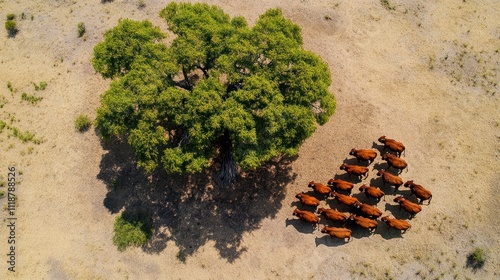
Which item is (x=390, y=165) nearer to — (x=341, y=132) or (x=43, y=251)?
(x=341, y=132)

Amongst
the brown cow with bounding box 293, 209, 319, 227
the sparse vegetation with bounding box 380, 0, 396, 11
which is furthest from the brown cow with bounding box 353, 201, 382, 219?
the sparse vegetation with bounding box 380, 0, 396, 11

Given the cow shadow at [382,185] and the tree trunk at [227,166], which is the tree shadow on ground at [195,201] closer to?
the tree trunk at [227,166]

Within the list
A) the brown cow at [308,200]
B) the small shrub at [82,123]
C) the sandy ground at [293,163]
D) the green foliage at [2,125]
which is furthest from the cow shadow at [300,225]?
the green foliage at [2,125]

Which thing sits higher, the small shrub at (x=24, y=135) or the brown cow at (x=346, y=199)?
the brown cow at (x=346, y=199)

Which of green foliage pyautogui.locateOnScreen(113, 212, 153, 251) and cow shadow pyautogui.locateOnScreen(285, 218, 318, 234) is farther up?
cow shadow pyautogui.locateOnScreen(285, 218, 318, 234)

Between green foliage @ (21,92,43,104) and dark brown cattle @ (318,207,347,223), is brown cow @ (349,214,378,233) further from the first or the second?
green foliage @ (21,92,43,104)

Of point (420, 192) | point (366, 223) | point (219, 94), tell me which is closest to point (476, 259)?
point (420, 192)
